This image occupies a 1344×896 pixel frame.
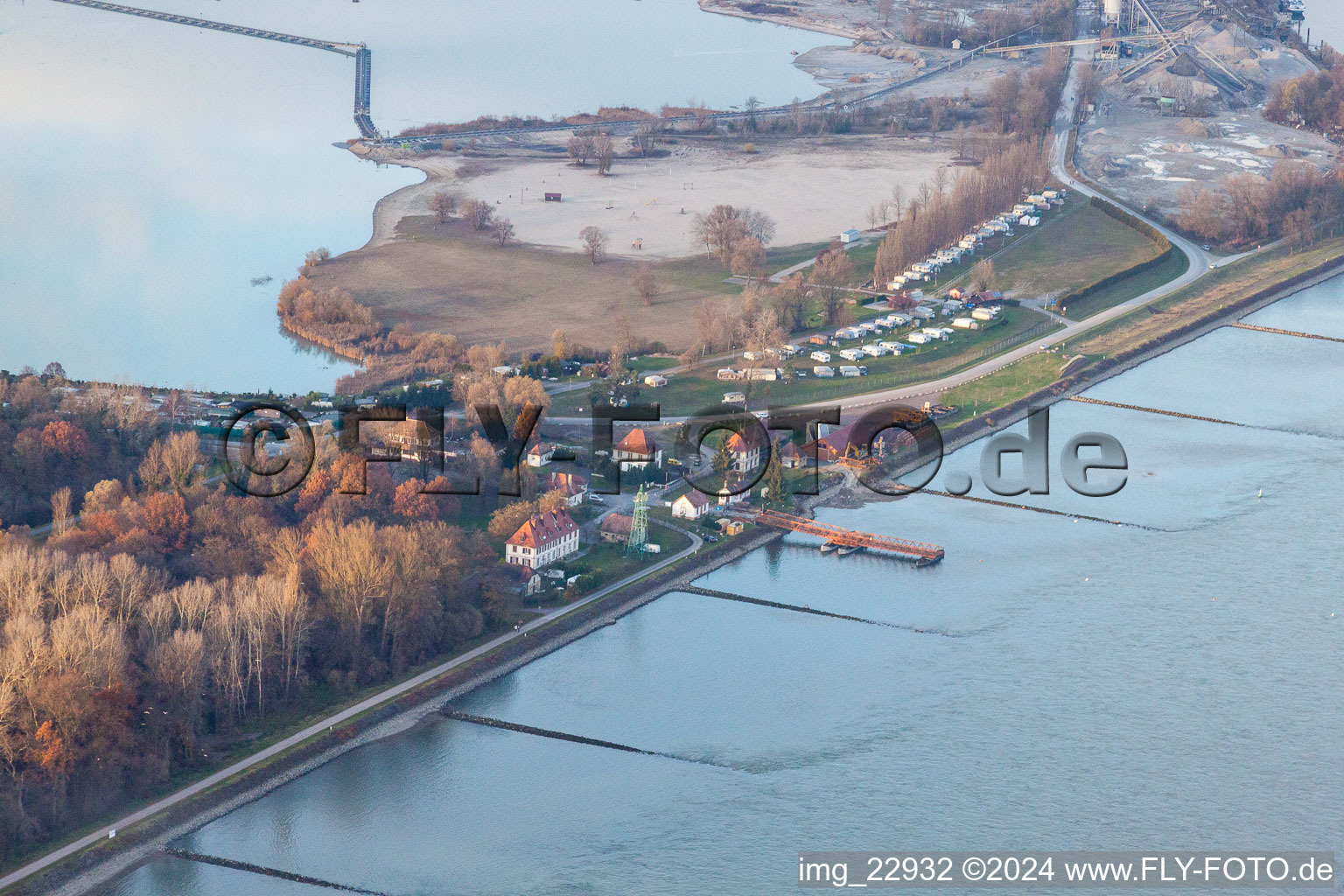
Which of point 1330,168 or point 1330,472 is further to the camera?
point 1330,168

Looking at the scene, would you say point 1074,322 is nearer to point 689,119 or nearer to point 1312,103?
point 689,119

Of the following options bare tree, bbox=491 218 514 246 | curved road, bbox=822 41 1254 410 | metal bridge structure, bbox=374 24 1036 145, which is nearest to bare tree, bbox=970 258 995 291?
curved road, bbox=822 41 1254 410

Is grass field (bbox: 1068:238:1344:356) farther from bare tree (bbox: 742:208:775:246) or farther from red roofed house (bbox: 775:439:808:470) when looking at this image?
red roofed house (bbox: 775:439:808:470)

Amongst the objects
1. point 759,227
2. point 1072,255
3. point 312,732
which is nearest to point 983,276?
point 1072,255

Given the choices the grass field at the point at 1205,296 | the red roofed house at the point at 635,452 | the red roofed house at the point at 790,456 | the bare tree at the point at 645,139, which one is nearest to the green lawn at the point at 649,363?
the red roofed house at the point at 790,456

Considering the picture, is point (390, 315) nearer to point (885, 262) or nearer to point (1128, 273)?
point (885, 262)

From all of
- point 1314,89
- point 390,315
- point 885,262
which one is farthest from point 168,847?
point 1314,89
